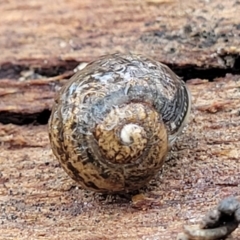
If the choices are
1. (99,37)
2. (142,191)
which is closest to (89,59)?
(99,37)

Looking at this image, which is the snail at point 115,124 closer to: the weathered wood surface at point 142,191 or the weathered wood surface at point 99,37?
the weathered wood surface at point 142,191

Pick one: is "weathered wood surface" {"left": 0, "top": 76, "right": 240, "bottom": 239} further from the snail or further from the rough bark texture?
the snail

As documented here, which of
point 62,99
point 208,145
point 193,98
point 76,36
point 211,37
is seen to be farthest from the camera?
point 76,36

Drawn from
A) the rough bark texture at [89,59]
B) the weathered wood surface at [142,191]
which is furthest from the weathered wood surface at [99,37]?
the weathered wood surface at [142,191]

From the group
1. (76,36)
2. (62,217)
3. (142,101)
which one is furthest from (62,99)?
(76,36)

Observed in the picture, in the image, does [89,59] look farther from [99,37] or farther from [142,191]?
[142,191]

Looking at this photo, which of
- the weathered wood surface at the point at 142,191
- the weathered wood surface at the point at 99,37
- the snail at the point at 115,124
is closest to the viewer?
the snail at the point at 115,124

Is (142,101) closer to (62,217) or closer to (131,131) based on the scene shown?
(131,131)
